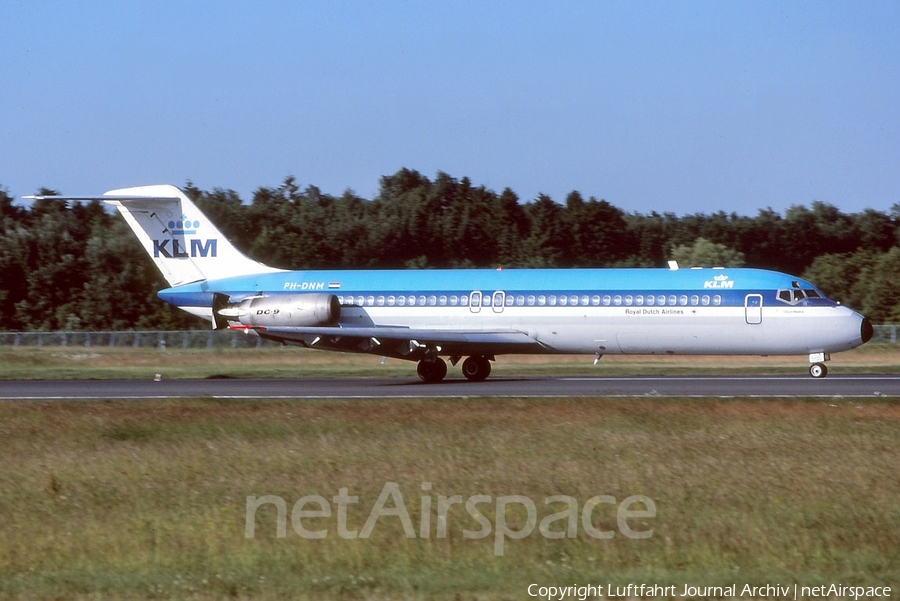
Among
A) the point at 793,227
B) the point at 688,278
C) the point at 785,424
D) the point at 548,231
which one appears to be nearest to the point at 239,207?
the point at 548,231

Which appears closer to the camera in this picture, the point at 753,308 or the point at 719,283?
the point at 753,308

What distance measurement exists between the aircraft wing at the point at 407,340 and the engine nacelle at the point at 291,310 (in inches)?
14.1

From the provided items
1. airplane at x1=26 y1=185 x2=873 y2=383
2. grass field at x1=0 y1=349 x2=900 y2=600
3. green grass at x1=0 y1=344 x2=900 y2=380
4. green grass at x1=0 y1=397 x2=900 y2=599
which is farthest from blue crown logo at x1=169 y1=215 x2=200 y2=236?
green grass at x1=0 y1=397 x2=900 y2=599

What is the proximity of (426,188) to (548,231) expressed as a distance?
59.1 feet

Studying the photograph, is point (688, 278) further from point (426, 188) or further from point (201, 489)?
point (426, 188)

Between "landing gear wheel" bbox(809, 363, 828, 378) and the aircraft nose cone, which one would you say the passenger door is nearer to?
"landing gear wheel" bbox(809, 363, 828, 378)

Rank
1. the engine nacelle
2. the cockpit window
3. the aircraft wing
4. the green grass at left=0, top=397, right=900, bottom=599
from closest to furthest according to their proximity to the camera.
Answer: the green grass at left=0, top=397, right=900, bottom=599, the cockpit window, the aircraft wing, the engine nacelle

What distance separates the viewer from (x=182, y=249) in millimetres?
36344

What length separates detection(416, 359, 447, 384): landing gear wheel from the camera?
3275cm

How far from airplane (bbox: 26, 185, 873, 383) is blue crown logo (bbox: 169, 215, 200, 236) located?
1992 millimetres

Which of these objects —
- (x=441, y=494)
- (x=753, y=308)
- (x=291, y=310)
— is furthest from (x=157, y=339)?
(x=441, y=494)

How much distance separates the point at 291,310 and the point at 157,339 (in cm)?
2118

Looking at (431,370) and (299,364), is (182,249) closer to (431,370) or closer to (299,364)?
(299,364)

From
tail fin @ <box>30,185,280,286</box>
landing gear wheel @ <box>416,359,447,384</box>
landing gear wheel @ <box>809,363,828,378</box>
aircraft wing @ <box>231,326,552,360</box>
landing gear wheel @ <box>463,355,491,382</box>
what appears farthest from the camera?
tail fin @ <box>30,185,280,286</box>
